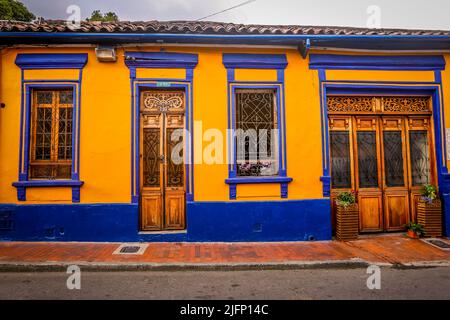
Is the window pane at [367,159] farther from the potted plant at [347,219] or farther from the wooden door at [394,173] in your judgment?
the potted plant at [347,219]

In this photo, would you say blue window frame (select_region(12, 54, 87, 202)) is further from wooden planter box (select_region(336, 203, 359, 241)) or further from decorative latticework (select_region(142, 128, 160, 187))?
wooden planter box (select_region(336, 203, 359, 241))

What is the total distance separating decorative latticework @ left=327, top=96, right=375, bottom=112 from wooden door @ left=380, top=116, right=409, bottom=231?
499 millimetres

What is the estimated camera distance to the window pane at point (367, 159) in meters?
6.64

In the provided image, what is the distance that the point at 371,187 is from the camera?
661 cm

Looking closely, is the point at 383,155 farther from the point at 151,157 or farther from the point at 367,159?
the point at 151,157

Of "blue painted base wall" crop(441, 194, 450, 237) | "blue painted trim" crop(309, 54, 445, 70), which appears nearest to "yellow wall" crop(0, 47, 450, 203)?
"blue painted trim" crop(309, 54, 445, 70)

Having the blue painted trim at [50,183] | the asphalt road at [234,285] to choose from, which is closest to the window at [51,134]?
the blue painted trim at [50,183]

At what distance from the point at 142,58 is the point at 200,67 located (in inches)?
51.2

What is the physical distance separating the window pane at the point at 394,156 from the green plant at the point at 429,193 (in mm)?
444

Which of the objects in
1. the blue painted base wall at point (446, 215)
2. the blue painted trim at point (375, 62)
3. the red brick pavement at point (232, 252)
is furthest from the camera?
the blue painted trim at point (375, 62)

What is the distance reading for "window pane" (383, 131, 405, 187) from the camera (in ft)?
22.0

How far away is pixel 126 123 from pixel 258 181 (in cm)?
319

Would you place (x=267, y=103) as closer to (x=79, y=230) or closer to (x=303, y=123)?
(x=303, y=123)

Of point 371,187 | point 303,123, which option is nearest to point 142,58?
point 303,123
